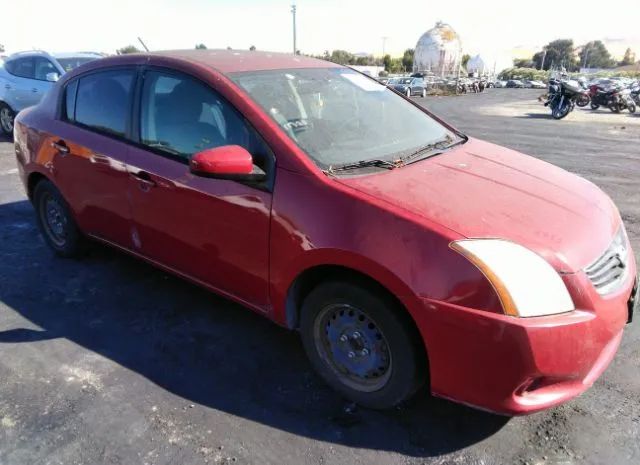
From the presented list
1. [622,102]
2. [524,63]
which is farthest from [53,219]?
[524,63]

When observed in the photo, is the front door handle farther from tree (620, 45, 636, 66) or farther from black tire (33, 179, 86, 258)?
tree (620, 45, 636, 66)

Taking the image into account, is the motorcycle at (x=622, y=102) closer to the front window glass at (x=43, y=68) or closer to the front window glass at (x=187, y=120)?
the front window glass at (x=43, y=68)

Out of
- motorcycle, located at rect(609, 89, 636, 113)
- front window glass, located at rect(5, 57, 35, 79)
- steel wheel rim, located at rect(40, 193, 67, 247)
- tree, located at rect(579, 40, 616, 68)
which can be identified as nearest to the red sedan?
steel wheel rim, located at rect(40, 193, 67, 247)

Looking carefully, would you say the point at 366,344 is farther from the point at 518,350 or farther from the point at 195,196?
the point at 195,196

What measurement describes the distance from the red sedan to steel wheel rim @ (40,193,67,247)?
0.54 m

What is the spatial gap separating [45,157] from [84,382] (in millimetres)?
2113

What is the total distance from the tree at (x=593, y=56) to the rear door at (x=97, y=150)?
138796 mm

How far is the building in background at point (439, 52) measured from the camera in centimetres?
6950

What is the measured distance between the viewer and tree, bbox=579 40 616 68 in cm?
12223

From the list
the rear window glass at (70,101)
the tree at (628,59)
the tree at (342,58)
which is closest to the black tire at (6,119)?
the rear window glass at (70,101)

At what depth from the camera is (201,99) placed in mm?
2938

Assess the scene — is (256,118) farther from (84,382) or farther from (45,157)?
(45,157)

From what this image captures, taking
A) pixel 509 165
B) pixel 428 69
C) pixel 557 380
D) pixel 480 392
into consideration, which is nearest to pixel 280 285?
pixel 480 392

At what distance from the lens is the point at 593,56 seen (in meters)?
124
